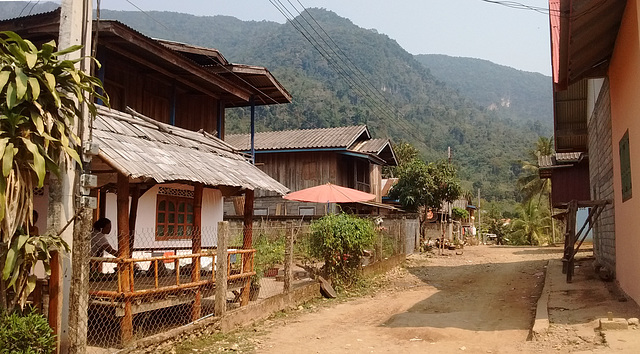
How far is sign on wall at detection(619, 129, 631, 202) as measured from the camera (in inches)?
349

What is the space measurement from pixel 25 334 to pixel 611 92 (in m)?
10.0

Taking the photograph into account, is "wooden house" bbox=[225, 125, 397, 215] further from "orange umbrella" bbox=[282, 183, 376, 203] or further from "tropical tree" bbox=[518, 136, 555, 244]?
"tropical tree" bbox=[518, 136, 555, 244]

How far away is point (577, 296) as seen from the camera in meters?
9.44

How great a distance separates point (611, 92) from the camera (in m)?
10.1

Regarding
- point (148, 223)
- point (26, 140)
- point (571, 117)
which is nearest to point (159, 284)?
point (26, 140)

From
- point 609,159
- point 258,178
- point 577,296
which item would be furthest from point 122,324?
point 609,159

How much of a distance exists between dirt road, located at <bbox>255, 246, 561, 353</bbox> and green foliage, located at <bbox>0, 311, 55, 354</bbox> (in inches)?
109

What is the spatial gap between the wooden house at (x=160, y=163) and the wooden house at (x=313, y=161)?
7.99 m

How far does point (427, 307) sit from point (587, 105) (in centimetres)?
803

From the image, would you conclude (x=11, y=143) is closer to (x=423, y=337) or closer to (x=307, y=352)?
(x=307, y=352)

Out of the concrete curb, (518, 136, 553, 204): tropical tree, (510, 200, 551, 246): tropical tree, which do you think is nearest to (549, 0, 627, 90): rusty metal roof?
the concrete curb

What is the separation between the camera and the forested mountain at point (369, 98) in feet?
234

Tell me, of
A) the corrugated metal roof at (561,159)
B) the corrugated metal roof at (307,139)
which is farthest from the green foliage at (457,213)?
the corrugated metal roof at (561,159)

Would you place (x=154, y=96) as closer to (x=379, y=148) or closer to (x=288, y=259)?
(x=288, y=259)
